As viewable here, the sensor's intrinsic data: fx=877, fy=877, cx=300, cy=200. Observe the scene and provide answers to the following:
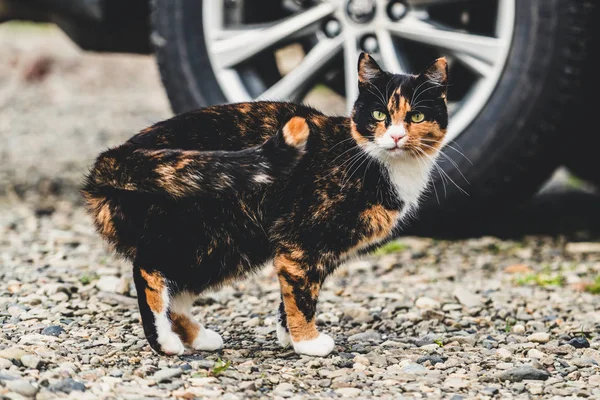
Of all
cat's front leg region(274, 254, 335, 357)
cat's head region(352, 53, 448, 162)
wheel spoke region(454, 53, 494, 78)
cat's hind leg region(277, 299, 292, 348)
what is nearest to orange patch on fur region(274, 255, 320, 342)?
cat's front leg region(274, 254, 335, 357)

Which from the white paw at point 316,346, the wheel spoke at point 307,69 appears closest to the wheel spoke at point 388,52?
the wheel spoke at point 307,69

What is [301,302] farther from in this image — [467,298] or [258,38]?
[258,38]

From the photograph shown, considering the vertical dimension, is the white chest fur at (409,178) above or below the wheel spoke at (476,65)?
below

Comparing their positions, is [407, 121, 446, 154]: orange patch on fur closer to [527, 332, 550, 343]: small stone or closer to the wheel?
the wheel

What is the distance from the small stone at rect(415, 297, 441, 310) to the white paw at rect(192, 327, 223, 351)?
893 mm

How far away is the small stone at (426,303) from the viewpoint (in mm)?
3379

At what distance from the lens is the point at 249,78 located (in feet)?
14.1

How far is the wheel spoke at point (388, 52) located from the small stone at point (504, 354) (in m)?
1.58

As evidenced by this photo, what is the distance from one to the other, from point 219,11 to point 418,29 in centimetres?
95

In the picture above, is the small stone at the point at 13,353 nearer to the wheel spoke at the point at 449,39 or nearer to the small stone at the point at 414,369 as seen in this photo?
the small stone at the point at 414,369

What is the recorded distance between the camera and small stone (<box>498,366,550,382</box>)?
2.60 metres

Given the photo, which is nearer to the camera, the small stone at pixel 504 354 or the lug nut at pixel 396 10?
the small stone at pixel 504 354

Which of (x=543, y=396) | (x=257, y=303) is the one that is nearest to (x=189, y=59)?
(x=257, y=303)

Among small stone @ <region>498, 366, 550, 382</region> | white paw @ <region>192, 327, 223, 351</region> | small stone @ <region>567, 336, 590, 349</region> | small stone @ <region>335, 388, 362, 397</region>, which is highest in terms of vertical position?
small stone @ <region>498, 366, 550, 382</region>
